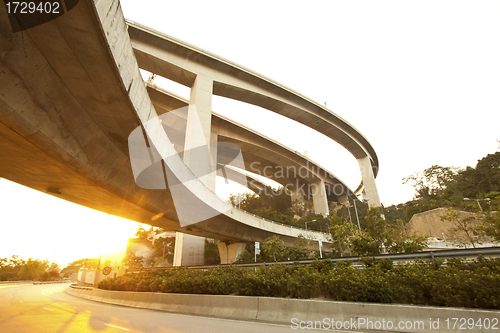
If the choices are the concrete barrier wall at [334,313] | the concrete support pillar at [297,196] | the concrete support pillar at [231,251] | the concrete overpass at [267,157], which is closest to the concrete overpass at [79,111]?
the concrete barrier wall at [334,313]

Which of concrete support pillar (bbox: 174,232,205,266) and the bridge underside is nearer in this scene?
the bridge underside

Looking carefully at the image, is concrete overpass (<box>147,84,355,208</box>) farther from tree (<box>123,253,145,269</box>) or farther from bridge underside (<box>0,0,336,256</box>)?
tree (<box>123,253,145,269</box>)

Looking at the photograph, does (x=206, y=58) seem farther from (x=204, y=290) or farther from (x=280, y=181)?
(x=280, y=181)

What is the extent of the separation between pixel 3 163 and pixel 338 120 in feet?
154

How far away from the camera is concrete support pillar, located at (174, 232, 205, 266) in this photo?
37987 millimetres

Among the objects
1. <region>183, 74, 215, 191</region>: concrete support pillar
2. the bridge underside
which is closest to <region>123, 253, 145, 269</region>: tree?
<region>183, 74, 215, 191</region>: concrete support pillar

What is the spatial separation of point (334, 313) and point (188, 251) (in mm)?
34503

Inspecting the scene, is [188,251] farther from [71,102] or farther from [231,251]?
[71,102]

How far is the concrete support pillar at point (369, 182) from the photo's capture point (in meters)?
54.9

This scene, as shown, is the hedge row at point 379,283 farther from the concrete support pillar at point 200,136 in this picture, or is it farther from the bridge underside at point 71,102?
the concrete support pillar at point 200,136

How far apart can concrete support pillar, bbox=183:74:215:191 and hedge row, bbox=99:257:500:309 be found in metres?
15.1

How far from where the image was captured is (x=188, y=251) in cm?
3831

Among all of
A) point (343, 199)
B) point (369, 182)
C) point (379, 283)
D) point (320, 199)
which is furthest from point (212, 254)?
point (343, 199)

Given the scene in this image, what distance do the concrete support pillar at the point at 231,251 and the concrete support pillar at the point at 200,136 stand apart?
9978 mm
